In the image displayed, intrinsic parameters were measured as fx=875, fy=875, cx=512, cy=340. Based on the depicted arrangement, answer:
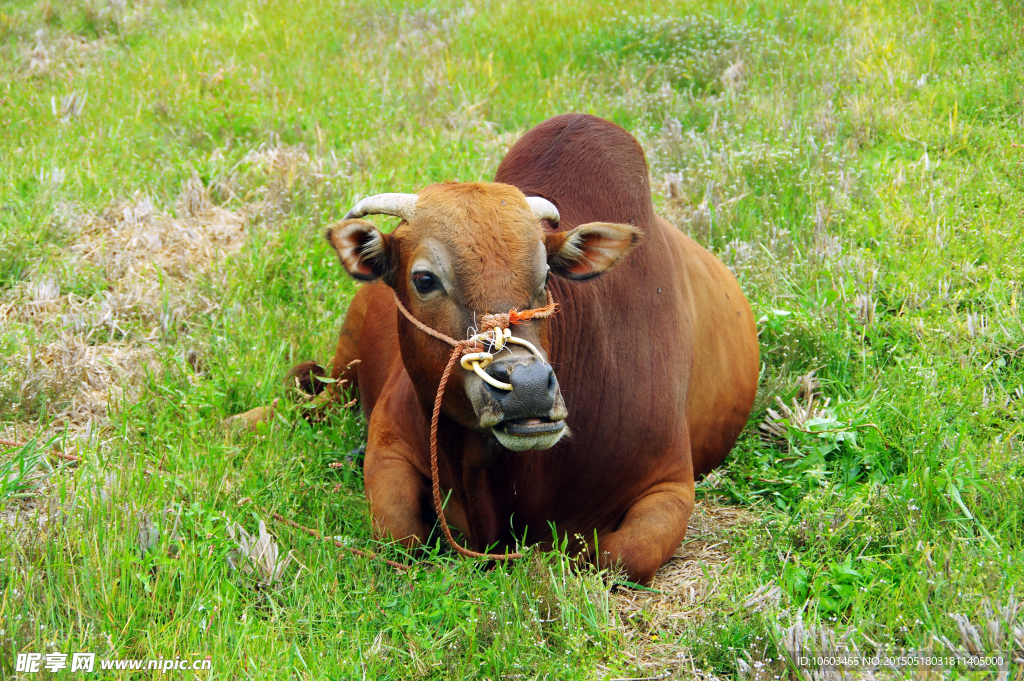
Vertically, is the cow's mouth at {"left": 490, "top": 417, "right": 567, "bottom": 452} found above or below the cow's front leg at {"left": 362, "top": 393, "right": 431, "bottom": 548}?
above

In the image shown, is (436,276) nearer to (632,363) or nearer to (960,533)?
(632,363)

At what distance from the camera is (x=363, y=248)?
11.4 feet

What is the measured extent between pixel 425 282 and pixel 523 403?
25.9 inches

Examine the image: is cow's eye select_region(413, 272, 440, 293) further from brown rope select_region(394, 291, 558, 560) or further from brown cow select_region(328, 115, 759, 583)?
brown rope select_region(394, 291, 558, 560)

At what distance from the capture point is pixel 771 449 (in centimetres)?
469

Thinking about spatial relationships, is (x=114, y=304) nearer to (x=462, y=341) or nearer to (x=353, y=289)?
(x=353, y=289)

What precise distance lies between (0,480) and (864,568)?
3.43m

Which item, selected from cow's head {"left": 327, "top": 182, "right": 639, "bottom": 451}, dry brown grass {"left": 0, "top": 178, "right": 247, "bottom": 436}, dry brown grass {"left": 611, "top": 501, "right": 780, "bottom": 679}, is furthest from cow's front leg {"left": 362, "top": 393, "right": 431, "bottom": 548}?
dry brown grass {"left": 0, "top": 178, "right": 247, "bottom": 436}

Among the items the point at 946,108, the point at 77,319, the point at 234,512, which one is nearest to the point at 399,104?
the point at 77,319

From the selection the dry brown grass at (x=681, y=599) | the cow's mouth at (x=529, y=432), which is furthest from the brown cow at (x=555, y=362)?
the dry brown grass at (x=681, y=599)

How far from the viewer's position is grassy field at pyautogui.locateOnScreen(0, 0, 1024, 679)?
311 centimetres

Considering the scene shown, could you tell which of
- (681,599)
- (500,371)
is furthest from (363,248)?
(681,599)

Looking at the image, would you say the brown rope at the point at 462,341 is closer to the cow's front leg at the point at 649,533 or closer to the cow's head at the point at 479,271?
the cow's head at the point at 479,271

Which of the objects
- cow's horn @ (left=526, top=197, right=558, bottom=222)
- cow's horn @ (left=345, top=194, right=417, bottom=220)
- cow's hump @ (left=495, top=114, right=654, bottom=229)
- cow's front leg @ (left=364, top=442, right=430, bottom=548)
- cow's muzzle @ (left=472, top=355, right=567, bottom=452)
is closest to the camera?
cow's muzzle @ (left=472, top=355, right=567, bottom=452)
